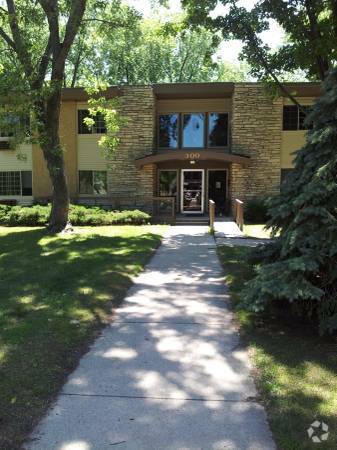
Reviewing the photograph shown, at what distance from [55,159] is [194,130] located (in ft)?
31.7

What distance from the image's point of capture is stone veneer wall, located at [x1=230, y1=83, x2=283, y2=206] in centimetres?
2197

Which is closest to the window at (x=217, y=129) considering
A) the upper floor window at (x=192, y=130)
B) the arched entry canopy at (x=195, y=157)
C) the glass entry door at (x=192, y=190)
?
the upper floor window at (x=192, y=130)

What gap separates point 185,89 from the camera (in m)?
21.8

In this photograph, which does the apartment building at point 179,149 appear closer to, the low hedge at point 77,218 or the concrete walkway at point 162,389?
the low hedge at point 77,218

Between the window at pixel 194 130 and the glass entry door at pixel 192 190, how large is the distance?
1357 millimetres

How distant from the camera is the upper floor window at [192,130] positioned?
23.3m

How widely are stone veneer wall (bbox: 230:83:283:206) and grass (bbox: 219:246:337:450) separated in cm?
1622

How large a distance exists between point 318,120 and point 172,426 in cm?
386

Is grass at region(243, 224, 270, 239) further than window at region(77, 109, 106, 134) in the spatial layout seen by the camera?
No

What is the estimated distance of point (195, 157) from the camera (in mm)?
21391

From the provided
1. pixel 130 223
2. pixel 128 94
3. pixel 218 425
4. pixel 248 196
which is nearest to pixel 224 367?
pixel 218 425

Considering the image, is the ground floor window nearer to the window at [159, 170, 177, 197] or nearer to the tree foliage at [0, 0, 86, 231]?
the window at [159, 170, 177, 197]

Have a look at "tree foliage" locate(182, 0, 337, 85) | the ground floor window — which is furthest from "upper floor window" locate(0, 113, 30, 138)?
the ground floor window

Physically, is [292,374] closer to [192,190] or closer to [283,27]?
[283,27]
